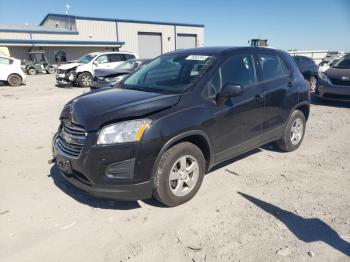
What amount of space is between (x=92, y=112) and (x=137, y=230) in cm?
132

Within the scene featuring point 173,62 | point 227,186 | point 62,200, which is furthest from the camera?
point 173,62

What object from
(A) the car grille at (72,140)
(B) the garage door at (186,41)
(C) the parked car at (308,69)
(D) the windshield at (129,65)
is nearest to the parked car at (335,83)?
(C) the parked car at (308,69)

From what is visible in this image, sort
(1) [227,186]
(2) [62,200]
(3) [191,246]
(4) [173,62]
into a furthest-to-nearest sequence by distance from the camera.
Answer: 1. (4) [173,62]
2. (1) [227,186]
3. (2) [62,200]
4. (3) [191,246]

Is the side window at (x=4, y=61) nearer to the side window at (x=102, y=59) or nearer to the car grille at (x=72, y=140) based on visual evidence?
the side window at (x=102, y=59)

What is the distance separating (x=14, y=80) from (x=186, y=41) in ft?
110

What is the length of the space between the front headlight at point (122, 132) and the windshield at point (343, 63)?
28.9 feet

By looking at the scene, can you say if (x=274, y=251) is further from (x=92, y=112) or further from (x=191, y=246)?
(x=92, y=112)

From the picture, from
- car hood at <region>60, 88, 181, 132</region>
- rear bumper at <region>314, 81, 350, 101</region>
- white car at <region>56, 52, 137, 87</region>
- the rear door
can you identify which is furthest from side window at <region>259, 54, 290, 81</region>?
white car at <region>56, 52, 137, 87</region>

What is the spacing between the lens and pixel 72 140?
317 cm

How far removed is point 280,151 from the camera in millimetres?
5219

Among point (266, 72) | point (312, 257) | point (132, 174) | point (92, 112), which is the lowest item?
point (312, 257)

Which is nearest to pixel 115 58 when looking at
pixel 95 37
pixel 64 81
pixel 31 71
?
pixel 64 81

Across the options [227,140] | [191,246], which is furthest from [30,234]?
[227,140]

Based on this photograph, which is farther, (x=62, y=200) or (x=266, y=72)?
(x=266, y=72)
